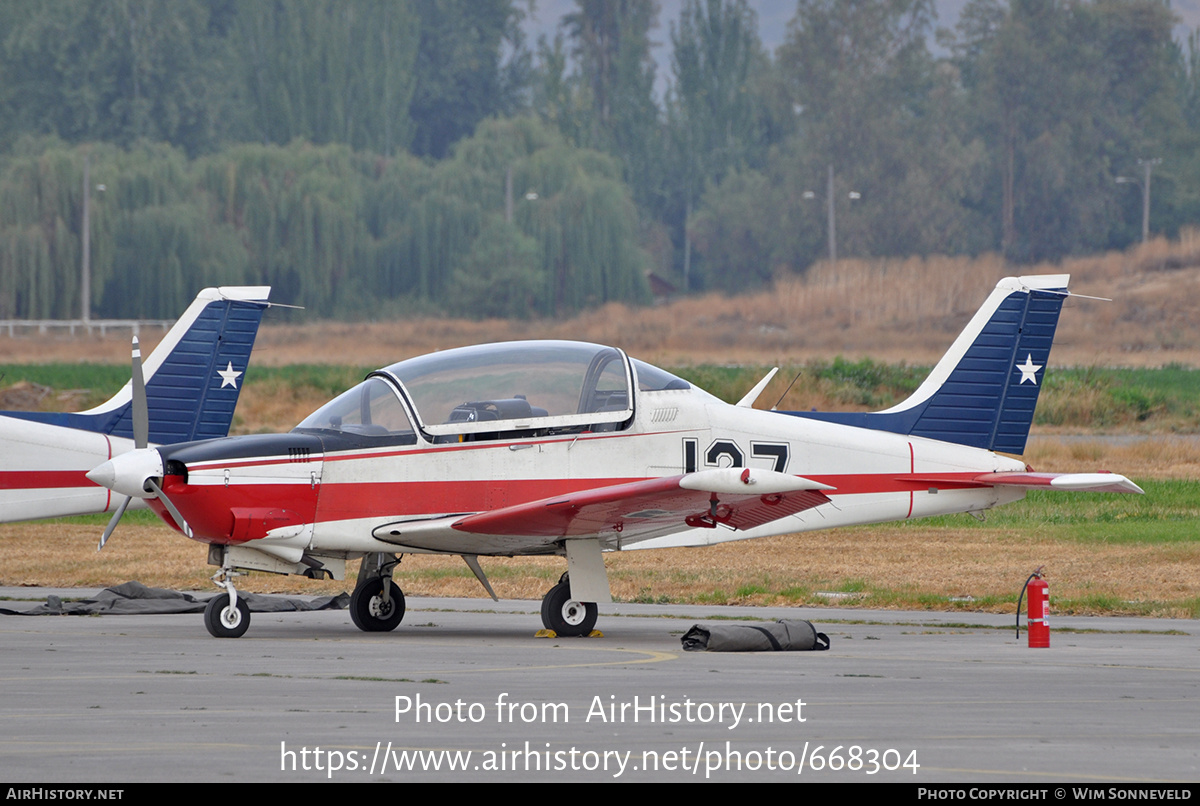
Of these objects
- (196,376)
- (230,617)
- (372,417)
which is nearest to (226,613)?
(230,617)

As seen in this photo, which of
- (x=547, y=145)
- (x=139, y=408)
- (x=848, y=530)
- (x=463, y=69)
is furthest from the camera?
(x=463, y=69)

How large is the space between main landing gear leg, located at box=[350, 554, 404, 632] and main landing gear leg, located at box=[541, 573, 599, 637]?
4.36 feet

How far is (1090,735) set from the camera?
299 inches

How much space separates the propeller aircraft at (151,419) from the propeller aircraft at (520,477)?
4.08m

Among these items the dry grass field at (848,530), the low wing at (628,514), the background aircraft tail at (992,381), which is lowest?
the dry grass field at (848,530)

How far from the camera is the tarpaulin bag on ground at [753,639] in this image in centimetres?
1139

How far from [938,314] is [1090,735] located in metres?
62.2

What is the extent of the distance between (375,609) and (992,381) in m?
5.91

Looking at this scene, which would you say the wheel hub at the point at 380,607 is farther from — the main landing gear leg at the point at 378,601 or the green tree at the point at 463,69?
the green tree at the point at 463,69

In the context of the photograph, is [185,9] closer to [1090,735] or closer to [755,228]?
[755,228]

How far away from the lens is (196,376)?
16.7 meters

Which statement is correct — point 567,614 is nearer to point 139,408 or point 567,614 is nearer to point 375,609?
point 375,609

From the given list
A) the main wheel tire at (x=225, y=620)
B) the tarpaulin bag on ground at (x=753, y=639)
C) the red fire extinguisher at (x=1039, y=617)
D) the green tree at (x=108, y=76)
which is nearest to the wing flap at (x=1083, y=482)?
the red fire extinguisher at (x=1039, y=617)
